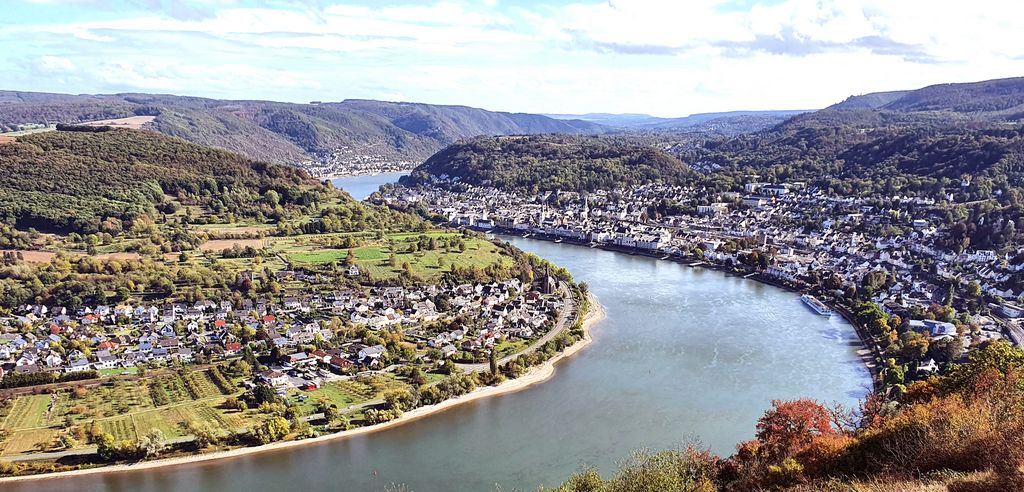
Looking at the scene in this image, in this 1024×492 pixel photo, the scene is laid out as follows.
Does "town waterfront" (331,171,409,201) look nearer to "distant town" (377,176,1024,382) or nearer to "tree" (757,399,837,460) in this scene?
"distant town" (377,176,1024,382)

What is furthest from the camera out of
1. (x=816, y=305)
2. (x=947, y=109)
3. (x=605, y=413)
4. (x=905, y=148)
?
(x=947, y=109)

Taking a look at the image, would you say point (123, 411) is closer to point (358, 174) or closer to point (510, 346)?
point (510, 346)

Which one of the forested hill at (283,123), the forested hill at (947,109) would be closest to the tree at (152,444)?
the forested hill at (947,109)

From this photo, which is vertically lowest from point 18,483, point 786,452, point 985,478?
point 18,483

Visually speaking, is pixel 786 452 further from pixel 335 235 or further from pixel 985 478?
pixel 335 235

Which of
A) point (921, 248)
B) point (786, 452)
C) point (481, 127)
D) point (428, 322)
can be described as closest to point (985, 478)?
point (786, 452)

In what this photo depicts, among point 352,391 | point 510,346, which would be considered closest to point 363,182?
point 510,346
